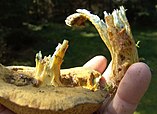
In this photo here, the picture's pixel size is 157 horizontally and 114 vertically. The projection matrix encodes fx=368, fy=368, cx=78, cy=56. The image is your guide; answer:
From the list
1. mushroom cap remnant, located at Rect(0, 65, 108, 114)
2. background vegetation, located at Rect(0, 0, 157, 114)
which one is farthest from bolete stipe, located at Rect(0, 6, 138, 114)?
background vegetation, located at Rect(0, 0, 157, 114)

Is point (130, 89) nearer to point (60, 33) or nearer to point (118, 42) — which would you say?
point (118, 42)

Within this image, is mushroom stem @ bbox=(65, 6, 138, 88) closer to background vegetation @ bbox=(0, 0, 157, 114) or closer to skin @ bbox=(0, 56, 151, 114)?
skin @ bbox=(0, 56, 151, 114)

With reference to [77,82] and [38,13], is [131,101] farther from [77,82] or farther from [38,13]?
[38,13]

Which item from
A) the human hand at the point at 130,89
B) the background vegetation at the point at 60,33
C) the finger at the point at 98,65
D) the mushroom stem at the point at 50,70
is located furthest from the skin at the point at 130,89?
the background vegetation at the point at 60,33

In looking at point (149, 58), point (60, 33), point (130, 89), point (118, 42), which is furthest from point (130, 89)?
point (60, 33)

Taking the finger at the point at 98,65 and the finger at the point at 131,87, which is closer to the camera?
the finger at the point at 131,87

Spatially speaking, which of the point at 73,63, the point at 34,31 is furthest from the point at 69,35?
the point at 73,63

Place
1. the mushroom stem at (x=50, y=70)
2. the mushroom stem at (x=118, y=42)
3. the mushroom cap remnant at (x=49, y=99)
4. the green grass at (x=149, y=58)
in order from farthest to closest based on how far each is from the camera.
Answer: the green grass at (x=149, y=58), the mushroom stem at (x=50, y=70), the mushroom stem at (x=118, y=42), the mushroom cap remnant at (x=49, y=99)

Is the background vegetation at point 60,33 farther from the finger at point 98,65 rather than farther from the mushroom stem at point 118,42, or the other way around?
the mushroom stem at point 118,42
